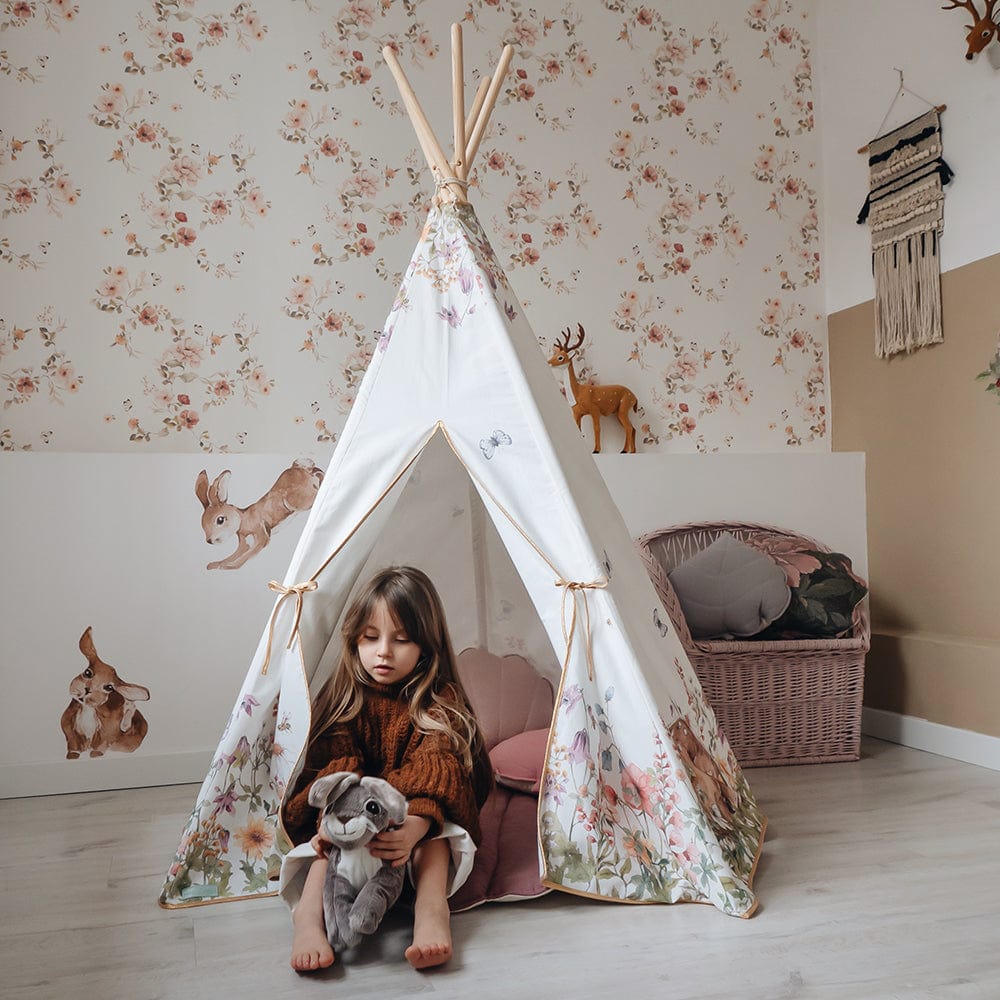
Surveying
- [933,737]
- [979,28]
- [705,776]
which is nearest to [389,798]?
[705,776]

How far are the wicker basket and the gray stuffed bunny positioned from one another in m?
1.34

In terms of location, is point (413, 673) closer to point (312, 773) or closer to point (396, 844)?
point (312, 773)

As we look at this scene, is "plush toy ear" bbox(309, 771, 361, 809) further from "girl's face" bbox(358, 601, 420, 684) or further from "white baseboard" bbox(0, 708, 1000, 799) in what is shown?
"white baseboard" bbox(0, 708, 1000, 799)

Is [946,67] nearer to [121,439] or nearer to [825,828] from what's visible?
[825,828]

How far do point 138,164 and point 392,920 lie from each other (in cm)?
226

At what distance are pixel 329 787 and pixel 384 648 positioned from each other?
37 centimetres

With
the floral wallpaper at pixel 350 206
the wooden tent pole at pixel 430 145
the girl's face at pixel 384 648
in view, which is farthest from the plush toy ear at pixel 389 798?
the floral wallpaper at pixel 350 206

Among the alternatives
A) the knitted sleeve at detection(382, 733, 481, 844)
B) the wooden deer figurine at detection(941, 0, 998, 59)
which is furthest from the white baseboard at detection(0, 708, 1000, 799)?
the wooden deer figurine at detection(941, 0, 998, 59)

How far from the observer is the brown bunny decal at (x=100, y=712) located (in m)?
2.71

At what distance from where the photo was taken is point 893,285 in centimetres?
313

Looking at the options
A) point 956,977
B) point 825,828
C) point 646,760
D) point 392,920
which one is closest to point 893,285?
point 825,828

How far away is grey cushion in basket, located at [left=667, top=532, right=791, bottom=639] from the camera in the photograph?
276 cm

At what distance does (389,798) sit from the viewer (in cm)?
159

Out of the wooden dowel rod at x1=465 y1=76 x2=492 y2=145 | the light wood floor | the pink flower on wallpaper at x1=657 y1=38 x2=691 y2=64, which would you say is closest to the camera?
the light wood floor
